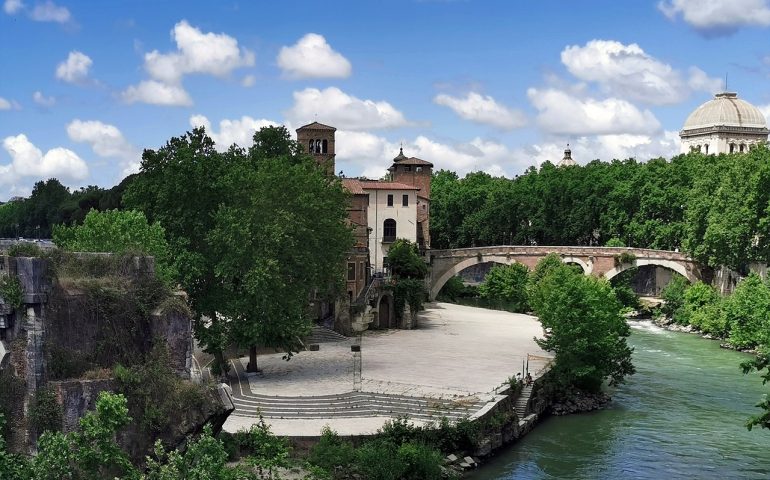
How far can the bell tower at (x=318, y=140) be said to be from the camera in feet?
209

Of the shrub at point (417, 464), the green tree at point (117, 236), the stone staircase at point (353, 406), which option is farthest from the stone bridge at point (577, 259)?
the shrub at point (417, 464)

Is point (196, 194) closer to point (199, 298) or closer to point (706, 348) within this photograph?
point (199, 298)

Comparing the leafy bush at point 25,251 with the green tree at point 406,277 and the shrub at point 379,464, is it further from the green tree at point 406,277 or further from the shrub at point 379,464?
the green tree at point 406,277

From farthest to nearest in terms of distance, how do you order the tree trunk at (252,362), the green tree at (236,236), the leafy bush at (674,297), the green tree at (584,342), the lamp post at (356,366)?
the leafy bush at (674,297) → the green tree at (584,342) → the tree trunk at (252,362) → the green tree at (236,236) → the lamp post at (356,366)

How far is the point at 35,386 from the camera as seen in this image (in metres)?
22.2

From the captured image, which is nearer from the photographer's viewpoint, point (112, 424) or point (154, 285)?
point (112, 424)

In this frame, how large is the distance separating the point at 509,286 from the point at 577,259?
20.4 feet

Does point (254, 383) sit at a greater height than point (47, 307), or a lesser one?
lesser

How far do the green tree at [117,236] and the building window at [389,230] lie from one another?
33.1m

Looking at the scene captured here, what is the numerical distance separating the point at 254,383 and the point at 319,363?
5.83 m

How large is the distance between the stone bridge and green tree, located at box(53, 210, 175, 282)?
44935 millimetres

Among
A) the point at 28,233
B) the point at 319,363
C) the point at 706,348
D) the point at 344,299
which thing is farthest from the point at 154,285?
the point at 28,233

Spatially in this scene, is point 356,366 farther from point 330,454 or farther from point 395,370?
point 330,454

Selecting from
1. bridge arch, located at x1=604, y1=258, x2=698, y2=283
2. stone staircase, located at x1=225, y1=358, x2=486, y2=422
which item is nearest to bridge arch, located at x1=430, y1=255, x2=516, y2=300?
bridge arch, located at x1=604, y1=258, x2=698, y2=283
